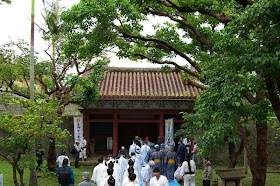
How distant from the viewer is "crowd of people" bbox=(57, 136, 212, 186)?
9.21 metres

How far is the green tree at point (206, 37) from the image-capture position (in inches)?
242

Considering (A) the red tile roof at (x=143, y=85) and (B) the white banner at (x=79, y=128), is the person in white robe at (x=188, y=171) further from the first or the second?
(B) the white banner at (x=79, y=128)

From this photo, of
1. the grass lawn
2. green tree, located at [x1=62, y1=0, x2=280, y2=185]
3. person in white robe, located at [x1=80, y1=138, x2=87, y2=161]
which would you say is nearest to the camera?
green tree, located at [x1=62, y1=0, x2=280, y2=185]

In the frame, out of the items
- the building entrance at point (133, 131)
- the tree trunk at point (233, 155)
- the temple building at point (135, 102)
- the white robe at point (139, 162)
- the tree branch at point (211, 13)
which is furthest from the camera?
the building entrance at point (133, 131)

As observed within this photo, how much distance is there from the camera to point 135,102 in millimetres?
18641

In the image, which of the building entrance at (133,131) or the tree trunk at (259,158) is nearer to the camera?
the tree trunk at (259,158)

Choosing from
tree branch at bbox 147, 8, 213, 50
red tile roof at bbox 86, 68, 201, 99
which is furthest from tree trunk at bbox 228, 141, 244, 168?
red tile roof at bbox 86, 68, 201, 99

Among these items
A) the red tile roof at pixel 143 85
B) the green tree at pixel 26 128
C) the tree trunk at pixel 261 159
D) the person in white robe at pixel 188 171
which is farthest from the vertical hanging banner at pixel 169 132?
the green tree at pixel 26 128

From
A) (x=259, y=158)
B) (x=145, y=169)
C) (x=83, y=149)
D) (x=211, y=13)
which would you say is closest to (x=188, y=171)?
(x=145, y=169)

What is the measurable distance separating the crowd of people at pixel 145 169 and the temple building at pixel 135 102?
2479 millimetres

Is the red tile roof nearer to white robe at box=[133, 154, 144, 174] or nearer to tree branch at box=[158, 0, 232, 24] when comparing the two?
white robe at box=[133, 154, 144, 174]

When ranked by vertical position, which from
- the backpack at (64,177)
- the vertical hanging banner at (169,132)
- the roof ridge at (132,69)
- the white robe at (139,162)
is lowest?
the white robe at (139,162)

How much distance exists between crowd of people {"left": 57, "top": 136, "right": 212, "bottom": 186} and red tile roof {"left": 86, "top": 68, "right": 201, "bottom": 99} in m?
2.81

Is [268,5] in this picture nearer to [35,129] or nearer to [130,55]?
[35,129]
